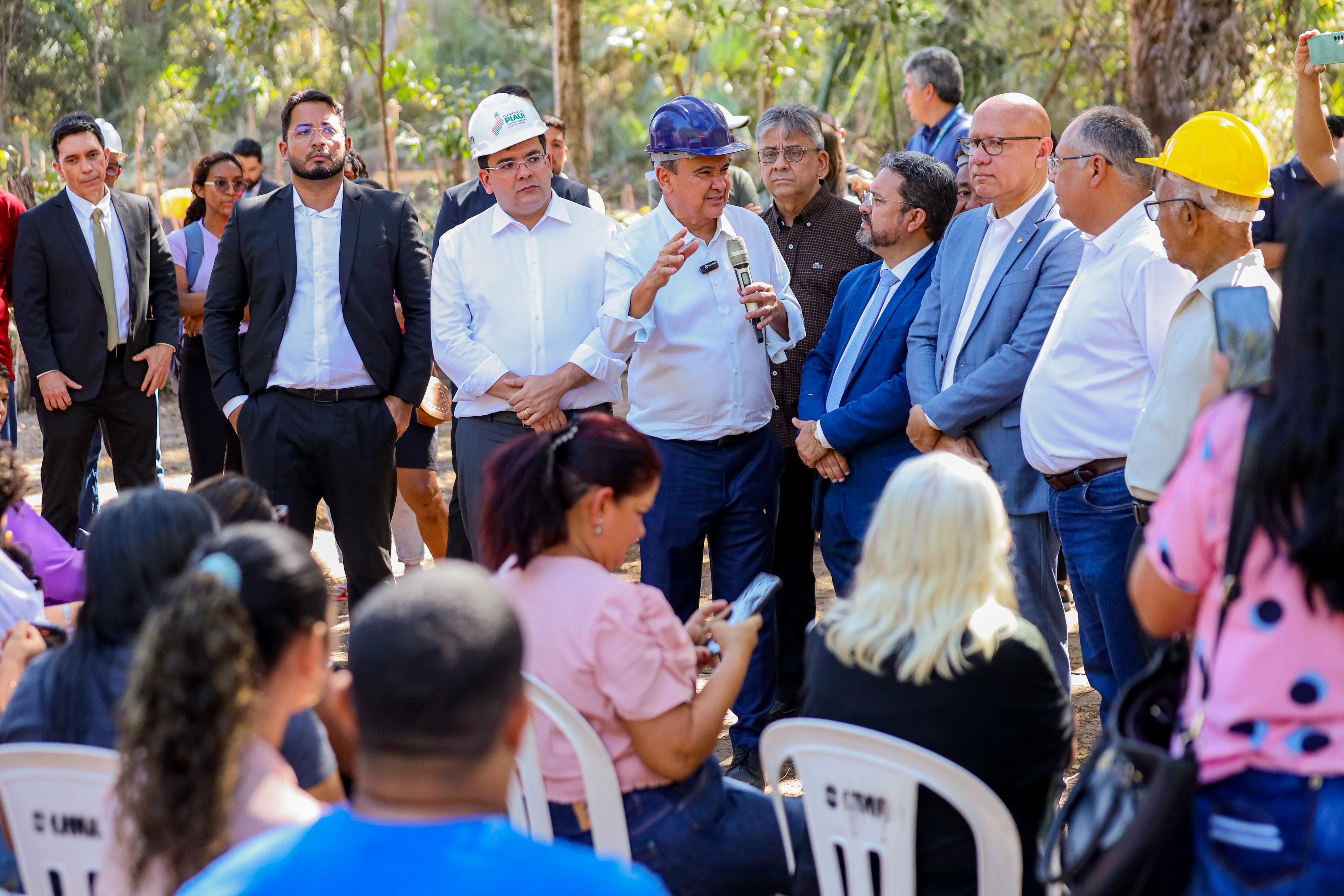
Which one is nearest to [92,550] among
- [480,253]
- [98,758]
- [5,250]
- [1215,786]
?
[98,758]

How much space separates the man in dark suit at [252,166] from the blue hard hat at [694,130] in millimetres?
4395

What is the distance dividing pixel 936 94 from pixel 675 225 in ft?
11.5

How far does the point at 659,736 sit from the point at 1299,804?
125cm

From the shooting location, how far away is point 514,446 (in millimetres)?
2936

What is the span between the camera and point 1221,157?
321cm

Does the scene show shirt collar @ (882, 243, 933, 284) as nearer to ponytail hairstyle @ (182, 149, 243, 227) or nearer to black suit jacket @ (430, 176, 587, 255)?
black suit jacket @ (430, 176, 587, 255)

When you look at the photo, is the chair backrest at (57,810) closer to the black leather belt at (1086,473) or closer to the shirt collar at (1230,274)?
the shirt collar at (1230,274)

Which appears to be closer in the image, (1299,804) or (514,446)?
(1299,804)

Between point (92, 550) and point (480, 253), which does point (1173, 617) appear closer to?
point (92, 550)

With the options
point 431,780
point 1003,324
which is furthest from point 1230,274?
point 431,780

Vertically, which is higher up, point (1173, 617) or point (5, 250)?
point (5, 250)

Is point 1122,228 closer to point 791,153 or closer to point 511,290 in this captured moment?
point 791,153

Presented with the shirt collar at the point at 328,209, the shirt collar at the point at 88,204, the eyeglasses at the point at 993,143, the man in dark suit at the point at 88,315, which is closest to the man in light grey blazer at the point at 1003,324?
the eyeglasses at the point at 993,143

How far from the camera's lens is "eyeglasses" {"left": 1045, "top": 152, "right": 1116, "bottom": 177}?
386 centimetres
